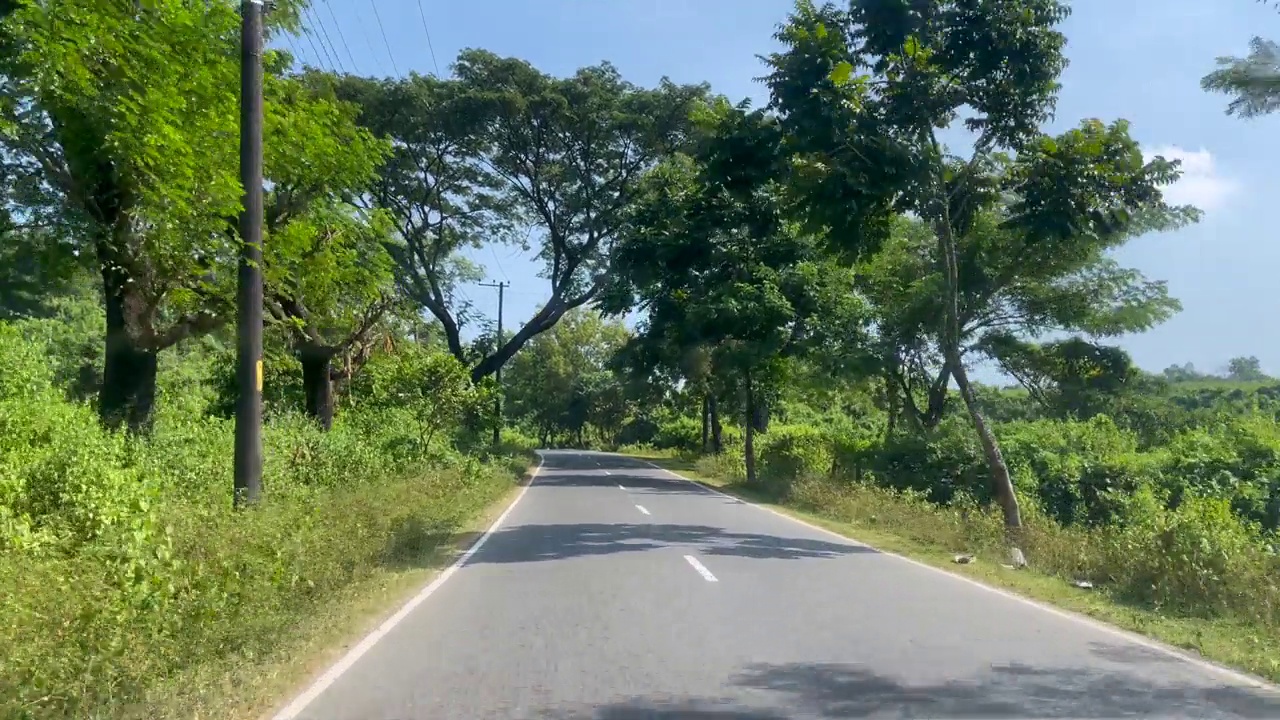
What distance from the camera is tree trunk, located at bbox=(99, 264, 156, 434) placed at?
16375 mm

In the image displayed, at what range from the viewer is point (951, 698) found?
7.70 meters

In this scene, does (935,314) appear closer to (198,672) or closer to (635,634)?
(635,634)

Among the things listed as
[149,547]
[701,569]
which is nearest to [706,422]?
[701,569]

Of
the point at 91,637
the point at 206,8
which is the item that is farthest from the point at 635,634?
the point at 206,8

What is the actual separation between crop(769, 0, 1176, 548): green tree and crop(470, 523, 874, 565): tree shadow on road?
4.23 metres

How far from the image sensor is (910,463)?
3053 cm

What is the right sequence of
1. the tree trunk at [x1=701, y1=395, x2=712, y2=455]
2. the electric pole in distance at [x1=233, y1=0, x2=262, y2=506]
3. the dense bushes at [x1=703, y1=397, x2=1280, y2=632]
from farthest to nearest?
the tree trunk at [x1=701, y1=395, x2=712, y2=455]
the dense bushes at [x1=703, y1=397, x2=1280, y2=632]
the electric pole in distance at [x1=233, y1=0, x2=262, y2=506]

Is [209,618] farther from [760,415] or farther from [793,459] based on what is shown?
[760,415]

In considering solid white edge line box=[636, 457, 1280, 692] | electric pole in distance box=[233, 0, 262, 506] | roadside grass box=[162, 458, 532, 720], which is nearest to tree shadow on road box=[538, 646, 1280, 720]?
solid white edge line box=[636, 457, 1280, 692]

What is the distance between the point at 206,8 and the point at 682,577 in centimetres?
974

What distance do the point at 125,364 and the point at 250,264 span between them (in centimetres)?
599

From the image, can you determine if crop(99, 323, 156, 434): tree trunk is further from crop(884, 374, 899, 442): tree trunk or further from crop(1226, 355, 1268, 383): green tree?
crop(1226, 355, 1268, 383): green tree

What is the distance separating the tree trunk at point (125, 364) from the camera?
53.7 ft

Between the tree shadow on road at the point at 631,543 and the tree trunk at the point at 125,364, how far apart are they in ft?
19.2
